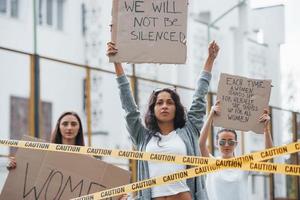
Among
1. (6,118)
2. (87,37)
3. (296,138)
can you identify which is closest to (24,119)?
(6,118)

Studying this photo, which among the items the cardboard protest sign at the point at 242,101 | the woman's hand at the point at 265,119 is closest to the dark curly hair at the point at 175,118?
the cardboard protest sign at the point at 242,101

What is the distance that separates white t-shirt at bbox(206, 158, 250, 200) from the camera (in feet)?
19.0

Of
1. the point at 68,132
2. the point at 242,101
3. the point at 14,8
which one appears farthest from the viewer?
the point at 14,8

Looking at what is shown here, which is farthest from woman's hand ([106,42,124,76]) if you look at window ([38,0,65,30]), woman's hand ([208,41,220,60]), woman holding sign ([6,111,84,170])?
window ([38,0,65,30])

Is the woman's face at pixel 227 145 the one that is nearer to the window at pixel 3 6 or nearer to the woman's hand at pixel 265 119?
the woman's hand at pixel 265 119

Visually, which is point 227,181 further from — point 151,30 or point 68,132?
point 151,30

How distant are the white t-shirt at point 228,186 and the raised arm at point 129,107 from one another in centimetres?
117

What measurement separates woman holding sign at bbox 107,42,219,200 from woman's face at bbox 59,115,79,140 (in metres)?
0.65

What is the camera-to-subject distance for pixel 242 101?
5.67 m

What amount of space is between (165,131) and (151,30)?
0.71 meters

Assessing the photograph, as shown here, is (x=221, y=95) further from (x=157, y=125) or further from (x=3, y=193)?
(x=3, y=193)

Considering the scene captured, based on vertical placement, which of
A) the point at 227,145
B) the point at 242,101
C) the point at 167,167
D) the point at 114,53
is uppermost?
the point at 114,53

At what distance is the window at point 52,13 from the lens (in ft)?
76.6

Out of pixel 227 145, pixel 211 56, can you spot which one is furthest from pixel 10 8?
pixel 211 56
